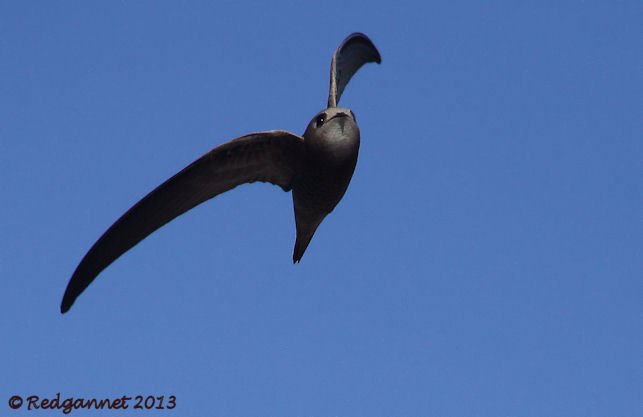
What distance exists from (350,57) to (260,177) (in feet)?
6.82

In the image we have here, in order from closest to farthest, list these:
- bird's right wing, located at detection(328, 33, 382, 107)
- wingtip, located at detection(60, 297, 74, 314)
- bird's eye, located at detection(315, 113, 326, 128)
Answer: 1. wingtip, located at detection(60, 297, 74, 314)
2. bird's eye, located at detection(315, 113, 326, 128)
3. bird's right wing, located at detection(328, 33, 382, 107)

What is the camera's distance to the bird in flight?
24.5ft

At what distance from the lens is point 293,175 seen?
324 inches

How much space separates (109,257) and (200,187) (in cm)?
101

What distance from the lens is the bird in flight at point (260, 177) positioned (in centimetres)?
747

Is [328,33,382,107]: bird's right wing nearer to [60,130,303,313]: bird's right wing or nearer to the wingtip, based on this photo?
[60,130,303,313]: bird's right wing

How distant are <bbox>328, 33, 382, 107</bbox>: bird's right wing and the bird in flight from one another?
567mm

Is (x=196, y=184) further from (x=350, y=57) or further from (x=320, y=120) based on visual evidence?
(x=350, y=57)

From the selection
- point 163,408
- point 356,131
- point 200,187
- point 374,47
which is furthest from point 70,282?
point 374,47

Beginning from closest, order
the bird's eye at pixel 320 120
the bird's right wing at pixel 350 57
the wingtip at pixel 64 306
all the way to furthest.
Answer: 1. the wingtip at pixel 64 306
2. the bird's eye at pixel 320 120
3. the bird's right wing at pixel 350 57

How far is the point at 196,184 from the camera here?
7875 mm

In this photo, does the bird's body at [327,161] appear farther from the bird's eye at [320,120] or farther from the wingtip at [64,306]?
the wingtip at [64,306]

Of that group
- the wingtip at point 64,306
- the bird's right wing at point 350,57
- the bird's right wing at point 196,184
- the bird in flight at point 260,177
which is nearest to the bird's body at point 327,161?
the bird in flight at point 260,177

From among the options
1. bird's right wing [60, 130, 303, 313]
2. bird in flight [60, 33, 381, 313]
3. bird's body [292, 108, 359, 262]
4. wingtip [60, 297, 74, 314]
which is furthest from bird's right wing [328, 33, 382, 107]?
wingtip [60, 297, 74, 314]
